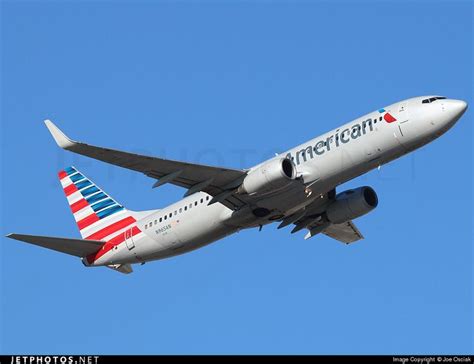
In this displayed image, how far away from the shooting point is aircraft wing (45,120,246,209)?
44450 millimetres

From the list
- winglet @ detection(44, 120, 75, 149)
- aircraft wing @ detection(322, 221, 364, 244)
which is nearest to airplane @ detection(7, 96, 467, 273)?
winglet @ detection(44, 120, 75, 149)

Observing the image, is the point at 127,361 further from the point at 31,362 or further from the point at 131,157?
the point at 131,157

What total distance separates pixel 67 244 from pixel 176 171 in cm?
855

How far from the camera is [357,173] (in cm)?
4825

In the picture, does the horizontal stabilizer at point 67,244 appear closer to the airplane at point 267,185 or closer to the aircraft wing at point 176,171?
the airplane at point 267,185

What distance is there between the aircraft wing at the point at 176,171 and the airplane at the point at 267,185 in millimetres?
46

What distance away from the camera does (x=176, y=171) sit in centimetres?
4784

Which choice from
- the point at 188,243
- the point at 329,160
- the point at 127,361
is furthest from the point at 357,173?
the point at 127,361

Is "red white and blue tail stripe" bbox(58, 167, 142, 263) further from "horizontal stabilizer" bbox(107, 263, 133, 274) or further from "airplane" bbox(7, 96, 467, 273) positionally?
"horizontal stabilizer" bbox(107, 263, 133, 274)

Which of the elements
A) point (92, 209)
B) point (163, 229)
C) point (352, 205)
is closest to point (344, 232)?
point (352, 205)

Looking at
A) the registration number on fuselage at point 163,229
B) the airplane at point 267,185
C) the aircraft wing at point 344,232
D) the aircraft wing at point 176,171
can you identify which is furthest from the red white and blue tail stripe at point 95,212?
the aircraft wing at point 344,232

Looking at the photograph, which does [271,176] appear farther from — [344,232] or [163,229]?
[344,232]

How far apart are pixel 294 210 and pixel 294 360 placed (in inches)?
501

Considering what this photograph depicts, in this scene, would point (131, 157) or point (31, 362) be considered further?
point (131, 157)
